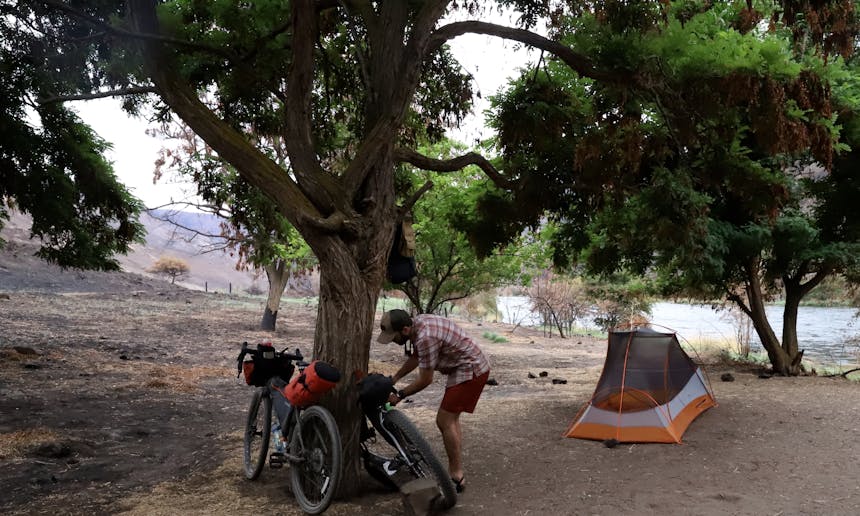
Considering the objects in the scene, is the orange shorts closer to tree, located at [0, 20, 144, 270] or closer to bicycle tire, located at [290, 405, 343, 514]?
bicycle tire, located at [290, 405, 343, 514]

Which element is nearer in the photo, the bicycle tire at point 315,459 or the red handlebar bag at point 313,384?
the bicycle tire at point 315,459

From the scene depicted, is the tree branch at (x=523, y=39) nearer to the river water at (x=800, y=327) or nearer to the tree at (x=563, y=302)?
the river water at (x=800, y=327)

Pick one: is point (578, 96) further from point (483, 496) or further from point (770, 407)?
point (483, 496)

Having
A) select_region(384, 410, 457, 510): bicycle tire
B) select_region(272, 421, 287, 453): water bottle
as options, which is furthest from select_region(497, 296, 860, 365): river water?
select_region(272, 421, 287, 453): water bottle

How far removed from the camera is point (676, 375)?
7559mm

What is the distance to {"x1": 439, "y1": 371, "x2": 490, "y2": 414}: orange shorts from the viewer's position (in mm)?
5051

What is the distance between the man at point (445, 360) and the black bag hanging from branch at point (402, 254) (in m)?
0.79

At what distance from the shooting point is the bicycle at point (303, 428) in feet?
15.1

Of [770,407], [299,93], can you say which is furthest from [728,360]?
[299,93]

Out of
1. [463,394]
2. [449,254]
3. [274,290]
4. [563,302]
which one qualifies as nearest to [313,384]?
[463,394]

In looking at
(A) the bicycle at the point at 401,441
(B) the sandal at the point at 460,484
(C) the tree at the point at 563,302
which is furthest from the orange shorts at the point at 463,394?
(C) the tree at the point at 563,302

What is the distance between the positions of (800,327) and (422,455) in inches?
1348

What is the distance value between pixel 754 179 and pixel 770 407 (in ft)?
9.66

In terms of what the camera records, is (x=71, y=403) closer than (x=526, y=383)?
Yes
